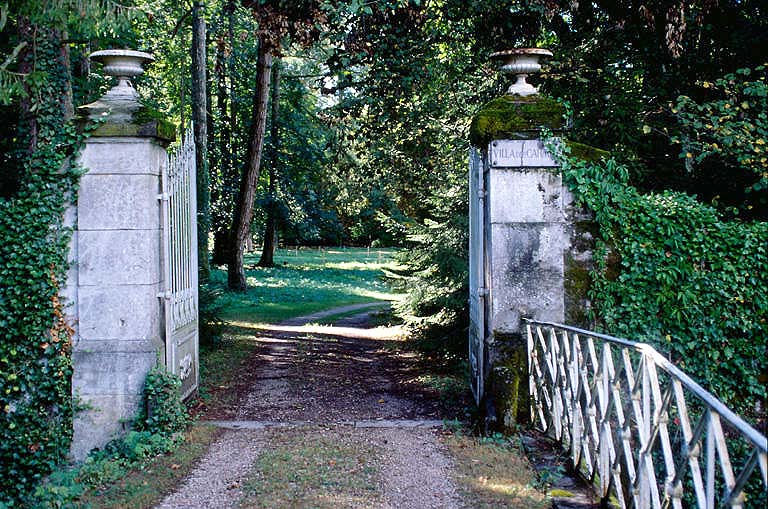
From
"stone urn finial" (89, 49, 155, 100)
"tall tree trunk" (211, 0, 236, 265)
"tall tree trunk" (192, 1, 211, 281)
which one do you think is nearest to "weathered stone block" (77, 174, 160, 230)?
"stone urn finial" (89, 49, 155, 100)

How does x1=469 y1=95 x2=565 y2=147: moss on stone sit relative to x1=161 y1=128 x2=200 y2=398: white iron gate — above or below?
above

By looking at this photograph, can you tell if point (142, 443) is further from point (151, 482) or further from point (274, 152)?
point (274, 152)

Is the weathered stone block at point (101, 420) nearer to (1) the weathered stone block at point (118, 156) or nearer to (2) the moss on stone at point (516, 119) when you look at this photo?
(1) the weathered stone block at point (118, 156)

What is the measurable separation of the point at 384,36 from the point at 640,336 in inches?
216

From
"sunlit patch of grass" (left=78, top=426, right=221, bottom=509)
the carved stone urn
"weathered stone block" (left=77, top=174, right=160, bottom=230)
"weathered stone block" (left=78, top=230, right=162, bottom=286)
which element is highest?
the carved stone urn

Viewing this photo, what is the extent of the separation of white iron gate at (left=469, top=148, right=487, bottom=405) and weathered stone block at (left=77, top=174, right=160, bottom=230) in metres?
3.34

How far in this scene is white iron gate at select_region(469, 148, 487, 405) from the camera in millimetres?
7164

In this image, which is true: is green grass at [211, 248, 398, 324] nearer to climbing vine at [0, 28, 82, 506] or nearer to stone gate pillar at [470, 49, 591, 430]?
climbing vine at [0, 28, 82, 506]

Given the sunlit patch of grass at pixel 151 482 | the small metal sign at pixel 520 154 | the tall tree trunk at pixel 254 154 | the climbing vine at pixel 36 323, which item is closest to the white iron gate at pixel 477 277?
the small metal sign at pixel 520 154

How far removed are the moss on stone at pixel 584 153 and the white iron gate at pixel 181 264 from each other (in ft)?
13.3

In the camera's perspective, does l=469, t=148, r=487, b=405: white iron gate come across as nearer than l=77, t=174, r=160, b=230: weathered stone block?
No

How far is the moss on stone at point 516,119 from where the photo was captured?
272 inches

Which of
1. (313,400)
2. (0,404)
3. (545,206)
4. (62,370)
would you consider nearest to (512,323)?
(545,206)

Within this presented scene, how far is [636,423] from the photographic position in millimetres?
4605
